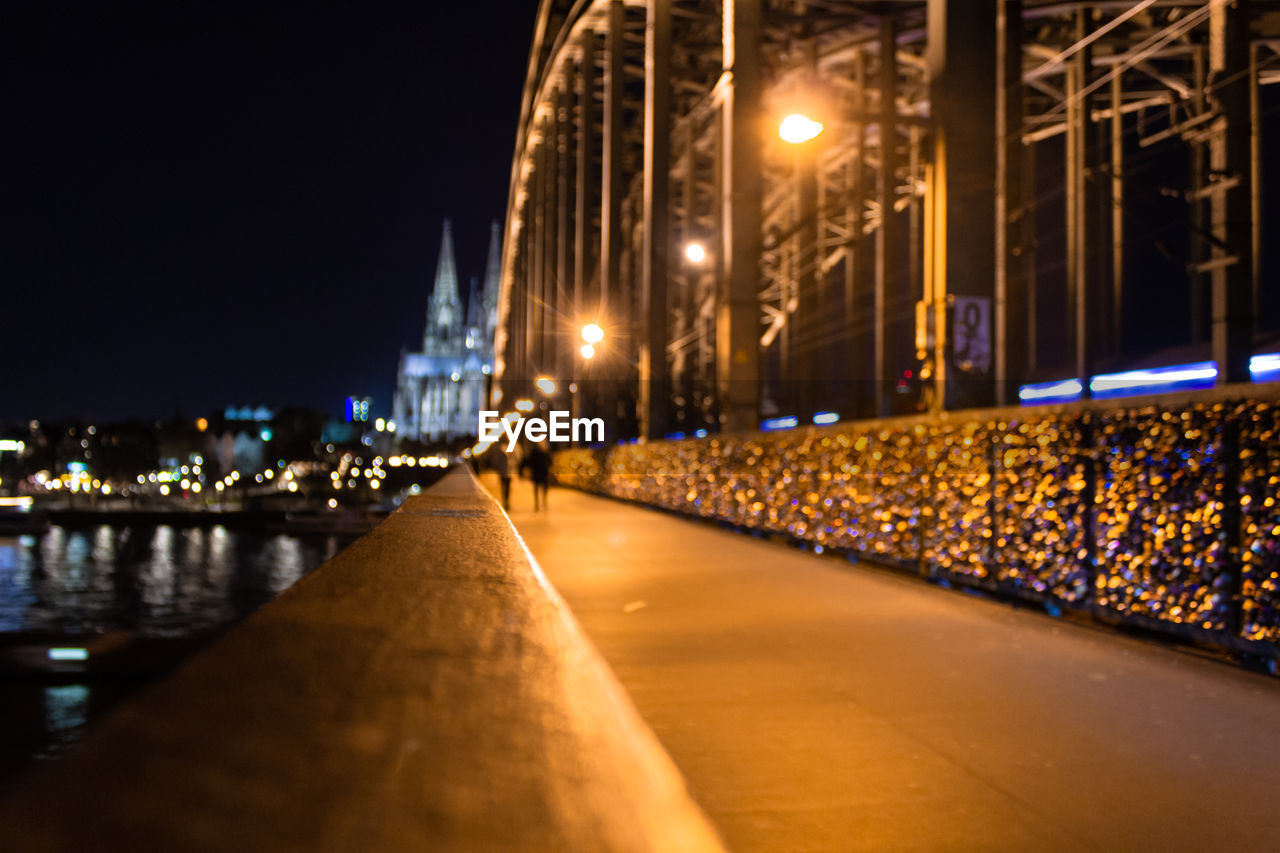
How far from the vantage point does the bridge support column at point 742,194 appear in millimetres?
24609

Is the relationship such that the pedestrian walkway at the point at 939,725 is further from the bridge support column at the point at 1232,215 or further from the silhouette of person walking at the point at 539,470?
the silhouette of person walking at the point at 539,470

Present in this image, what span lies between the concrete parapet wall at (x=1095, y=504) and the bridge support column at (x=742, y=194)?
38.1 feet

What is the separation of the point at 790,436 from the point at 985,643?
27.1 feet

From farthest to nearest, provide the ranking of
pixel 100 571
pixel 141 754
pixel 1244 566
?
pixel 100 571, pixel 1244 566, pixel 141 754

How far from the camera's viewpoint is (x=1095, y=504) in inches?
297

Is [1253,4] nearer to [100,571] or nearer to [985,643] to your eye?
[985,643]

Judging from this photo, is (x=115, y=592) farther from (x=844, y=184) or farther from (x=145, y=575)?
(x=844, y=184)

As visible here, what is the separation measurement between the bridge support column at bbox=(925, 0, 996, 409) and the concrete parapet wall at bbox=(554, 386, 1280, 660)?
276 cm

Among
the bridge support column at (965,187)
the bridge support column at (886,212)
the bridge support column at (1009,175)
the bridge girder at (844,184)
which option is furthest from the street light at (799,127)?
the bridge support column at (886,212)

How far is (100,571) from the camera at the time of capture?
48438 mm

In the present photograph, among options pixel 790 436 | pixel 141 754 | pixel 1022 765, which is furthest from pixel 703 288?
pixel 141 754

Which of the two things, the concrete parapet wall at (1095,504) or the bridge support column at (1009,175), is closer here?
the concrete parapet wall at (1095,504)

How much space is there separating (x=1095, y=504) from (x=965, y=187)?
976 cm

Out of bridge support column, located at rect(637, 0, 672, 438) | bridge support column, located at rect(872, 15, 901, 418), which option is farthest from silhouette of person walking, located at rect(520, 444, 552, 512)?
bridge support column, located at rect(872, 15, 901, 418)
